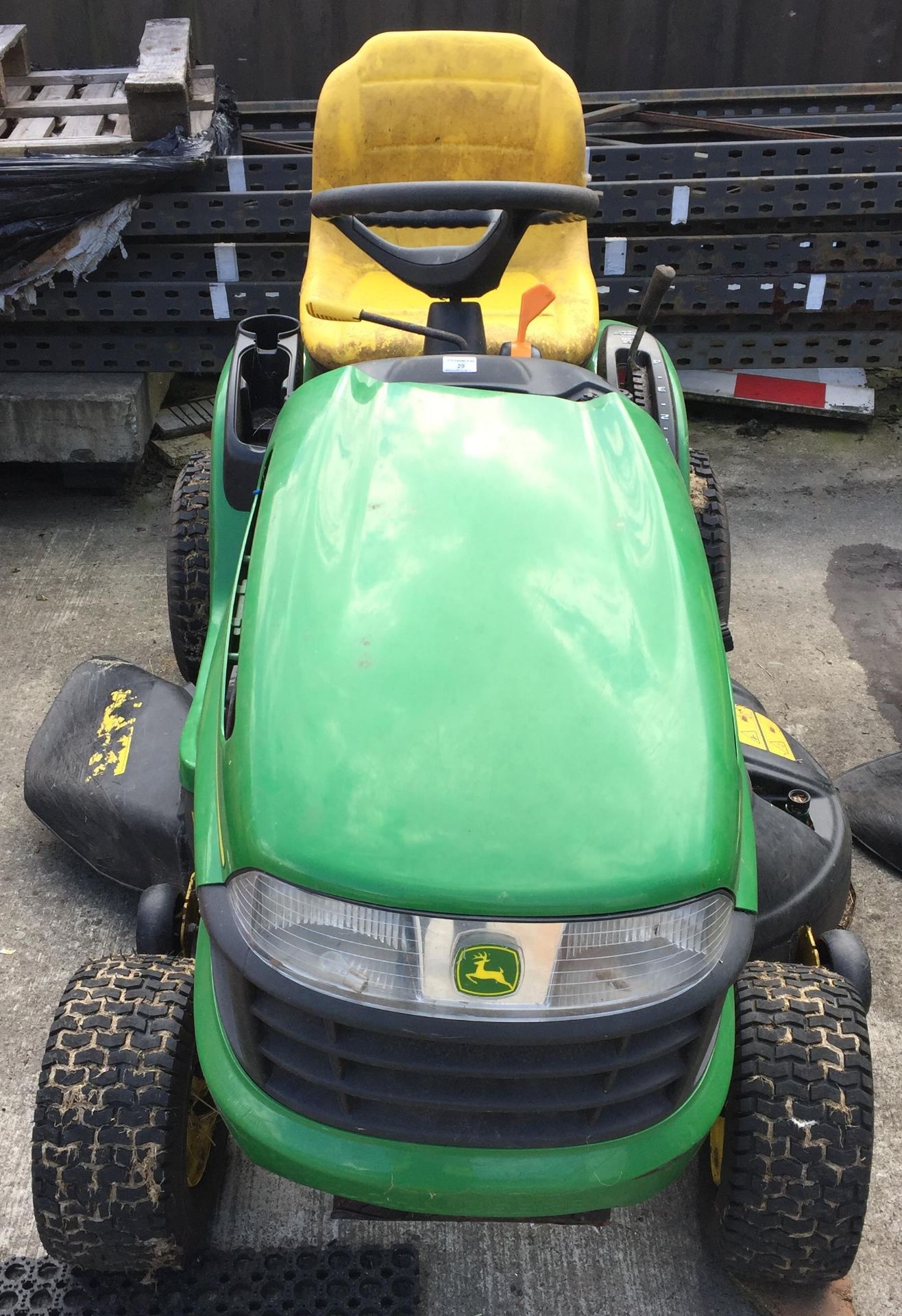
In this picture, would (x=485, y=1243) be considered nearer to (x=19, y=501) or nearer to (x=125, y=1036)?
(x=125, y=1036)

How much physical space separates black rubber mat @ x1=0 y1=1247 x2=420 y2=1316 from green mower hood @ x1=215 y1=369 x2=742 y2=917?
0.78m

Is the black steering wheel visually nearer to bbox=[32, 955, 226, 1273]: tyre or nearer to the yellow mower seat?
the yellow mower seat

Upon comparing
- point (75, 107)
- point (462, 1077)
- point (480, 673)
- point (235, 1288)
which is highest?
point (75, 107)

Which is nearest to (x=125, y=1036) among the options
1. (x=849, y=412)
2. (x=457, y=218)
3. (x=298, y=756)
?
(x=298, y=756)

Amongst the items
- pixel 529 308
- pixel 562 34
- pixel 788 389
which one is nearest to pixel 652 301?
pixel 529 308

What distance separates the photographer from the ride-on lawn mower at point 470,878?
3.91 feet

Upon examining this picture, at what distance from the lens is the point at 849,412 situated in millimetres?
4164

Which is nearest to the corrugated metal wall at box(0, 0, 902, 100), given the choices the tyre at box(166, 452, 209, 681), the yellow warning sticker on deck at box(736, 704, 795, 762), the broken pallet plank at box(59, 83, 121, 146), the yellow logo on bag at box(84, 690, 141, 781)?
the broken pallet plank at box(59, 83, 121, 146)

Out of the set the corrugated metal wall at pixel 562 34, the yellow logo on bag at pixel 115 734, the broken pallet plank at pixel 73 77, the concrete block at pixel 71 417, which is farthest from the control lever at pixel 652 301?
the corrugated metal wall at pixel 562 34

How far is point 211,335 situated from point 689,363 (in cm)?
158

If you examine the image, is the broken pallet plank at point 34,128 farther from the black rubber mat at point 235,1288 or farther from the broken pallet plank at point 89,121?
the black rubber mat at point 235,1288

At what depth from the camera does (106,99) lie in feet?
12.2

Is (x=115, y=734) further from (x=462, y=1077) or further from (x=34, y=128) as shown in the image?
(x=34, y=128)

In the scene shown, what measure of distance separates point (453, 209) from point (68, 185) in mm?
1819
